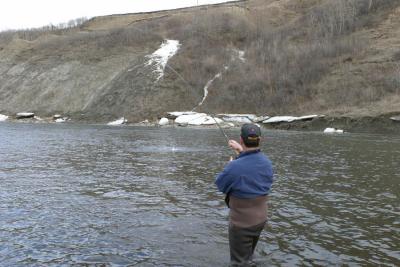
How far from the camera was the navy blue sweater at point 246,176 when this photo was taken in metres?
6.91

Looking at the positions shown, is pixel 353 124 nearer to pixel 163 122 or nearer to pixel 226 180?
pixel 163 122

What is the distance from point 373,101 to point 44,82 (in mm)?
55939

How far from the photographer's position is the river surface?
8617mm

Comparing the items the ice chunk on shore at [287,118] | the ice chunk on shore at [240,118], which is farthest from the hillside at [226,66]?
the ice chunk on shore at [240,118]

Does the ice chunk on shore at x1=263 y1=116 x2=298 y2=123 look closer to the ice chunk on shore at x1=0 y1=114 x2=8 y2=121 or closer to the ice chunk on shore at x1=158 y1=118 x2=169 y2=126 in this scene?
the ice chunk on shore at x1=158 y1=118 x2=169 y2=126

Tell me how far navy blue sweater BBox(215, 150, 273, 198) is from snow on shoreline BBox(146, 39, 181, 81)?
6332cm

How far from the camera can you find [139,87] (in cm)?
6775

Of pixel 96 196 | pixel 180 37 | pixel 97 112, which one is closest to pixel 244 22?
pixel 180 37

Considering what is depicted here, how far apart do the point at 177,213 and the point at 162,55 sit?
68.2 m

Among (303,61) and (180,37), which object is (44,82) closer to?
(180,37)

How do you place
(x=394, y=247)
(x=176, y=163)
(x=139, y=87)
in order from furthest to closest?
(x=139, y=87)
(x=176, y=163)
(x=394, y=247)

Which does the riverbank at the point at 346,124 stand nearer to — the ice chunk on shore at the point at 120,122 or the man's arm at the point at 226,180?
the ice chunk on shore at the point at 120,122

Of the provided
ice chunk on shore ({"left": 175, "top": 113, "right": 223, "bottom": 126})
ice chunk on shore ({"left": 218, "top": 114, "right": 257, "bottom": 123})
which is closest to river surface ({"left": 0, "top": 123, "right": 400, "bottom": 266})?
ice chunk on shore ({"left": 175, "top": 113, "right": 223, "bottom": 126})

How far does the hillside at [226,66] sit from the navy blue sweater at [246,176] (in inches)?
1512
